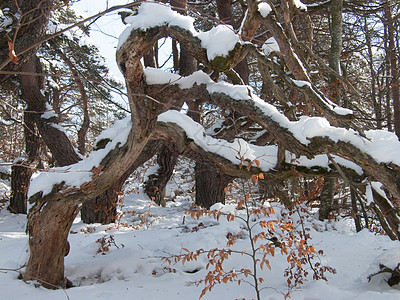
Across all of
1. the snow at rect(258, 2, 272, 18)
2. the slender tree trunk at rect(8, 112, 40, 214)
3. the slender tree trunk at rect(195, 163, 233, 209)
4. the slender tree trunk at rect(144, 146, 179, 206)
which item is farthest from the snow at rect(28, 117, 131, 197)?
the slender tree trunk at rect(8, 112, 40, 214)

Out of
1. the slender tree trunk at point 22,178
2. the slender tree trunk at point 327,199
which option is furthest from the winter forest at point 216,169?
the slender tree trunk at point 22,178

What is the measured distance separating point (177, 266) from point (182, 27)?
3.24m

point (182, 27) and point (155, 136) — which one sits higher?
point (182, 27)

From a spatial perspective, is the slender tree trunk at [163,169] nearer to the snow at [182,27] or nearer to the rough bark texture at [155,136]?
the rough bark texture at [155,136]

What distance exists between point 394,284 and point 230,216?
199 cm

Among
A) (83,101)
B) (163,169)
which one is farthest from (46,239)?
(83,101)

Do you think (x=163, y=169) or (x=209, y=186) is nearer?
(x=209, y=186)

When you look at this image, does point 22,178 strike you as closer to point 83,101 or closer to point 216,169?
point 83,101

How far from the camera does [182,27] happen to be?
115 inches

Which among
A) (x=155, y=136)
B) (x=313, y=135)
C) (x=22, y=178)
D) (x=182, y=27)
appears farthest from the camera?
(x=22, y=178)

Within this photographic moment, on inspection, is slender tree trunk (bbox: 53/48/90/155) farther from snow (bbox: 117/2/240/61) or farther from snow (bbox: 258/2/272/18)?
snow (bbox: 258/2/272/18)

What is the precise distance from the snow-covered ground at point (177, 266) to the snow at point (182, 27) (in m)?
1.70

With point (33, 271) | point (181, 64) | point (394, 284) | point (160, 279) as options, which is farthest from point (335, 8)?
point (33, 271)

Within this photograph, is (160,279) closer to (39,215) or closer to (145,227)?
(39,215)
